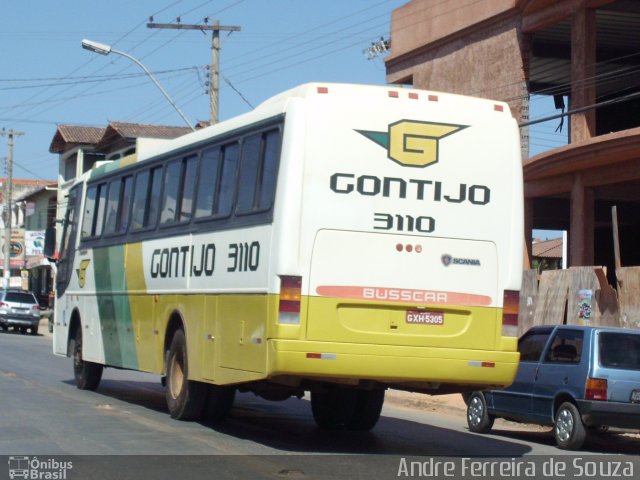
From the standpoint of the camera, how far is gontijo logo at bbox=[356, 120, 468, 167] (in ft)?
38.1

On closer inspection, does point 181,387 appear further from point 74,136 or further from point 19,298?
point 74,136

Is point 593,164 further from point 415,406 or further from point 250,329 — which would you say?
point 250,329

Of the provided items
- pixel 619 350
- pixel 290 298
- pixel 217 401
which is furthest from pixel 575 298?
pixel 290 298

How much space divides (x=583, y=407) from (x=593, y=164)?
411 inches

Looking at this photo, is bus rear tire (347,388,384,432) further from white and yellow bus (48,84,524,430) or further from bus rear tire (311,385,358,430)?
white and yellow bus (48,84,524,430)

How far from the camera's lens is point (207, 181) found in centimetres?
1358

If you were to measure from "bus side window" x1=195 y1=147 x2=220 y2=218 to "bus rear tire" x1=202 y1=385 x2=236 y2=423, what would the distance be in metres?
2.24

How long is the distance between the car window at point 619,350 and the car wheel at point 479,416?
220 cm

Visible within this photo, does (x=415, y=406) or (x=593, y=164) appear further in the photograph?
(x=593, y=164)

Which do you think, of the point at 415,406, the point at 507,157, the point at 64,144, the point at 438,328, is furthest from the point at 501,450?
the point at 64,144

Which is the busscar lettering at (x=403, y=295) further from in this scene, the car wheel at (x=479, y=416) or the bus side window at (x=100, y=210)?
the bus side window at (x=100, y=210)

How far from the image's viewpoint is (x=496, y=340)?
38.6ft

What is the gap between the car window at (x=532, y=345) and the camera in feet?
50.0

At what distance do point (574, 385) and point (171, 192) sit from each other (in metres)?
5.85
